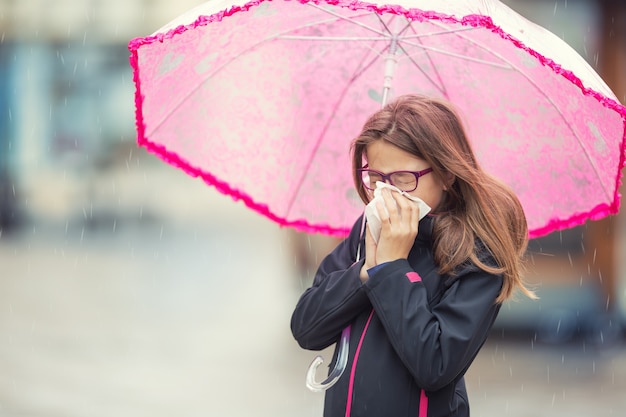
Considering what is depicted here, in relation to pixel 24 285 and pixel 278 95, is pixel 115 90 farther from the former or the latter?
pixel 278 95

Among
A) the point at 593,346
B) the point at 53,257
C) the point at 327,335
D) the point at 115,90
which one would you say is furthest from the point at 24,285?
the point at 327,335

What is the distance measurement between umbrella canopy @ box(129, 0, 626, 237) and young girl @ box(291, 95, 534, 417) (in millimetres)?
566

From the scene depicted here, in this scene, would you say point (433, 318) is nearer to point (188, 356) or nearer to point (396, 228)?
point (396, 228)

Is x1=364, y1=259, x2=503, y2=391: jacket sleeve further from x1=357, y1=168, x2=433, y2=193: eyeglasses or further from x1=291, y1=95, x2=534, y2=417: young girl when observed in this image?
x1=357, y1=168, x2=433, y2=193: eyeglasses

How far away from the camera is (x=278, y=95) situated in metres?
3.15

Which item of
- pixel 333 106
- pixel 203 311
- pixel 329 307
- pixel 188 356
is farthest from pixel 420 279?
pixel 203 311

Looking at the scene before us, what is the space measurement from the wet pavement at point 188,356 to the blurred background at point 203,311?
2cm

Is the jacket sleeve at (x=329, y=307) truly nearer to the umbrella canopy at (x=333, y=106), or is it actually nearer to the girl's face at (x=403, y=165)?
the girl's face at (x=403, y=165)

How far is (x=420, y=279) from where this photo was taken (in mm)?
2107

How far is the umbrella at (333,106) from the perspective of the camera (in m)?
2.82

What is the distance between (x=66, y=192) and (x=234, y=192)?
1849cm

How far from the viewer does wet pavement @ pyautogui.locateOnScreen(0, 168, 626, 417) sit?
5.79m

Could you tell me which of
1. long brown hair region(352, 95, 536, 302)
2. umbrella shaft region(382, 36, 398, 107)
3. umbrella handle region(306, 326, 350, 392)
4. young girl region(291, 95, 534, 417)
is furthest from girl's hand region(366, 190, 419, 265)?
umbrella shaft region(382, 36, 398, 107)

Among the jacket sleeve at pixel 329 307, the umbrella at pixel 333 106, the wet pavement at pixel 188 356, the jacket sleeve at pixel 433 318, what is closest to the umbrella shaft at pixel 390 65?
the umbrella at pixel 333 106
